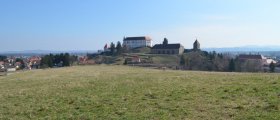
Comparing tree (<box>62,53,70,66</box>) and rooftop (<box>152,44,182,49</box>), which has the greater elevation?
rooftop (<box>152,44,182,49</box>)

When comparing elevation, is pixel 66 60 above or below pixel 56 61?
above

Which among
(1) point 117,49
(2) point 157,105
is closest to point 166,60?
(1) point 117,49

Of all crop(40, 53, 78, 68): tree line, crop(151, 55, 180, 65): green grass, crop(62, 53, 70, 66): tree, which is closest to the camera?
crop(40, 53, 78, 68): tree line

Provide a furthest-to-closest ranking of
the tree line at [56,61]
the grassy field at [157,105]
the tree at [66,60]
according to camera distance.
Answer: the tree at [66,60] → the tree line at [56,61] → the grassy field at [157,105]

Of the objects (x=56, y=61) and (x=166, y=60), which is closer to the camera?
(x=56, y=61)

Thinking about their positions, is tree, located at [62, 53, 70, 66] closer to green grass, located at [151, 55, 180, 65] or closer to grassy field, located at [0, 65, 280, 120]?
green grass, located at [151, 55, 180, 65]

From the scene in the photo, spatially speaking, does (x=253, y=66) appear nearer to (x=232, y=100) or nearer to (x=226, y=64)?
(x=226, y=64)

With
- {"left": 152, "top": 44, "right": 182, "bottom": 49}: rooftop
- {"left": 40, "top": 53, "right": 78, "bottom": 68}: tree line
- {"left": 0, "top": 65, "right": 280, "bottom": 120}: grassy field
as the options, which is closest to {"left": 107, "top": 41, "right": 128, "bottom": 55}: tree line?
{"left": 152, "top": 44, "right": 182, "bottom": 49}: rooftop

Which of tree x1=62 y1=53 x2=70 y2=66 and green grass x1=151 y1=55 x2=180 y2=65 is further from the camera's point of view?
green grass x1=151 y1=55 x2=180 y2=65

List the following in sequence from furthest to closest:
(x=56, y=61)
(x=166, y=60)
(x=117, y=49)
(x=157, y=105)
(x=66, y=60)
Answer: (x=117, y=49)
(x=166, y=60)
(x=56, y=61)
(x=66, y=60)
(x=157, y=105)

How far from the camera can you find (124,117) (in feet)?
40.4

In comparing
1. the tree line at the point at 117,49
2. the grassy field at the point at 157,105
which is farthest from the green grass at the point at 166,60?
the grassy field at the point at 157,105

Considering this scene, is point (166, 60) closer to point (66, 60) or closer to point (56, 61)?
point (66, 60)

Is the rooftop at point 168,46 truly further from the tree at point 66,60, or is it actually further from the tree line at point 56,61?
the tree at point 66,60
